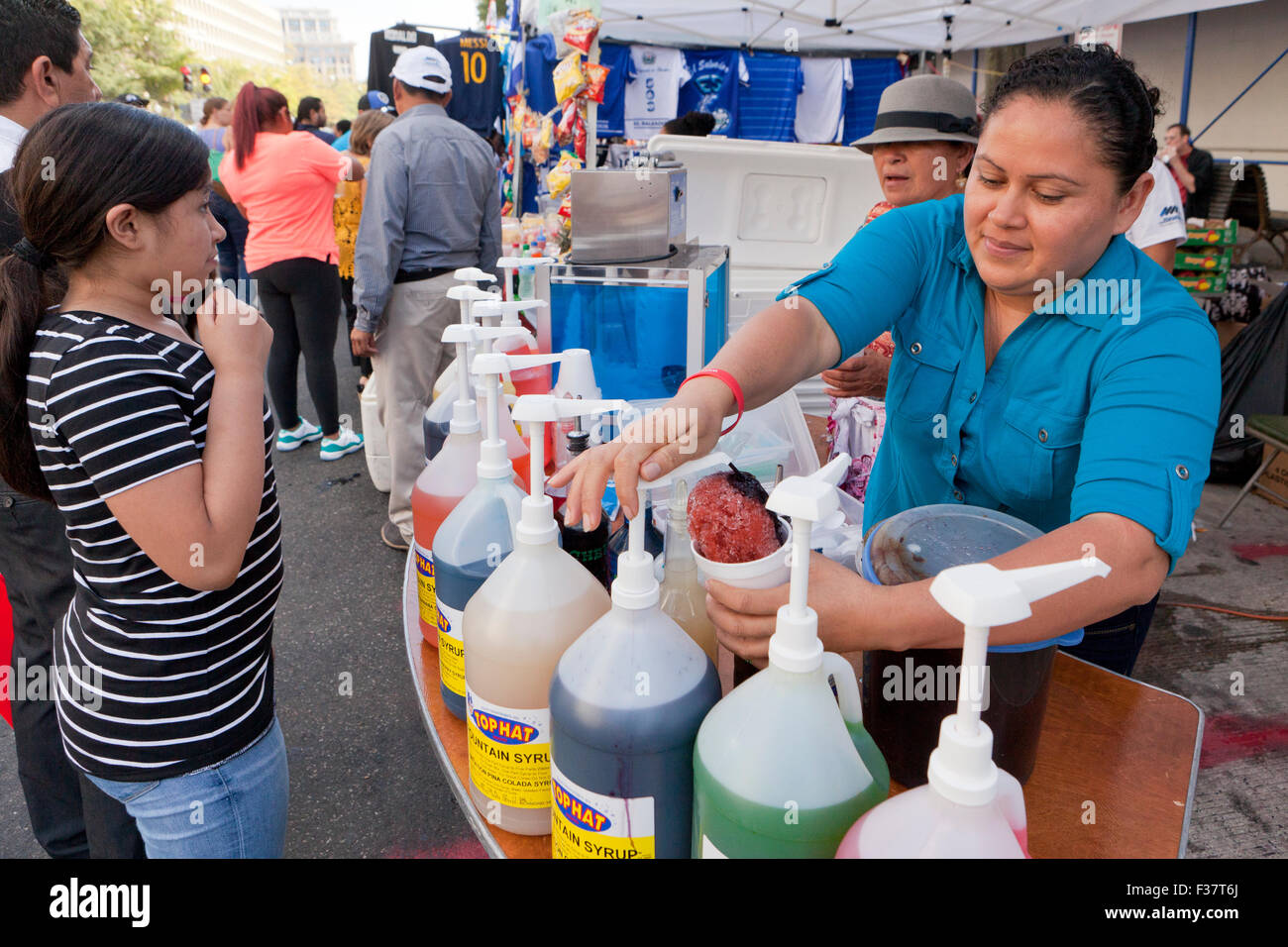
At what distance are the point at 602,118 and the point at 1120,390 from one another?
9.28m

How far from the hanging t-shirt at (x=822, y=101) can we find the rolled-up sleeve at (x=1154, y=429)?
9482 mm

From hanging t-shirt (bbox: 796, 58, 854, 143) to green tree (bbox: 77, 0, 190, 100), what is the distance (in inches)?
1112

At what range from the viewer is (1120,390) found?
112 cm

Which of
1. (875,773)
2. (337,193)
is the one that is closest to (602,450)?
(875,773)

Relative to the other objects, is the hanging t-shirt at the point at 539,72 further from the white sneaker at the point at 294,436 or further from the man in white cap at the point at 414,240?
the white sneaker at the point at 294,436

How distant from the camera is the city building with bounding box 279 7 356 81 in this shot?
12216 centimetres

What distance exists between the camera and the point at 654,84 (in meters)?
9.17

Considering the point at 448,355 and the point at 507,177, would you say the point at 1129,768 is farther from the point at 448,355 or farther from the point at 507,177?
the point at 507,177

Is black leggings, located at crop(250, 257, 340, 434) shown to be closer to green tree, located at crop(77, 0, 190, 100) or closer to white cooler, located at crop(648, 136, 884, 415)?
white cooler, located at crop(648, 136, 884, 415)

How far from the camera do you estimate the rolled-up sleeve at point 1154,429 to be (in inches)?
38.9

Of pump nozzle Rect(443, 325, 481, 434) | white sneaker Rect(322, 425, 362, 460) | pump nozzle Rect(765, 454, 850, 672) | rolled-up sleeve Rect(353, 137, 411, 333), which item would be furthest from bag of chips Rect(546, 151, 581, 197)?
pump nozzle Rect(765, 454, 850, 672)

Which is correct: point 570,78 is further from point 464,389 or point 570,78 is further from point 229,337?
point 229,337

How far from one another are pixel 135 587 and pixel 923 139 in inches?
92.0

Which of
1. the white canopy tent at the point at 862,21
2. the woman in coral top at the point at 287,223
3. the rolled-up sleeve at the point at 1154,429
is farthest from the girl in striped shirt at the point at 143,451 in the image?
the white canopy tent at the point at 862,21
